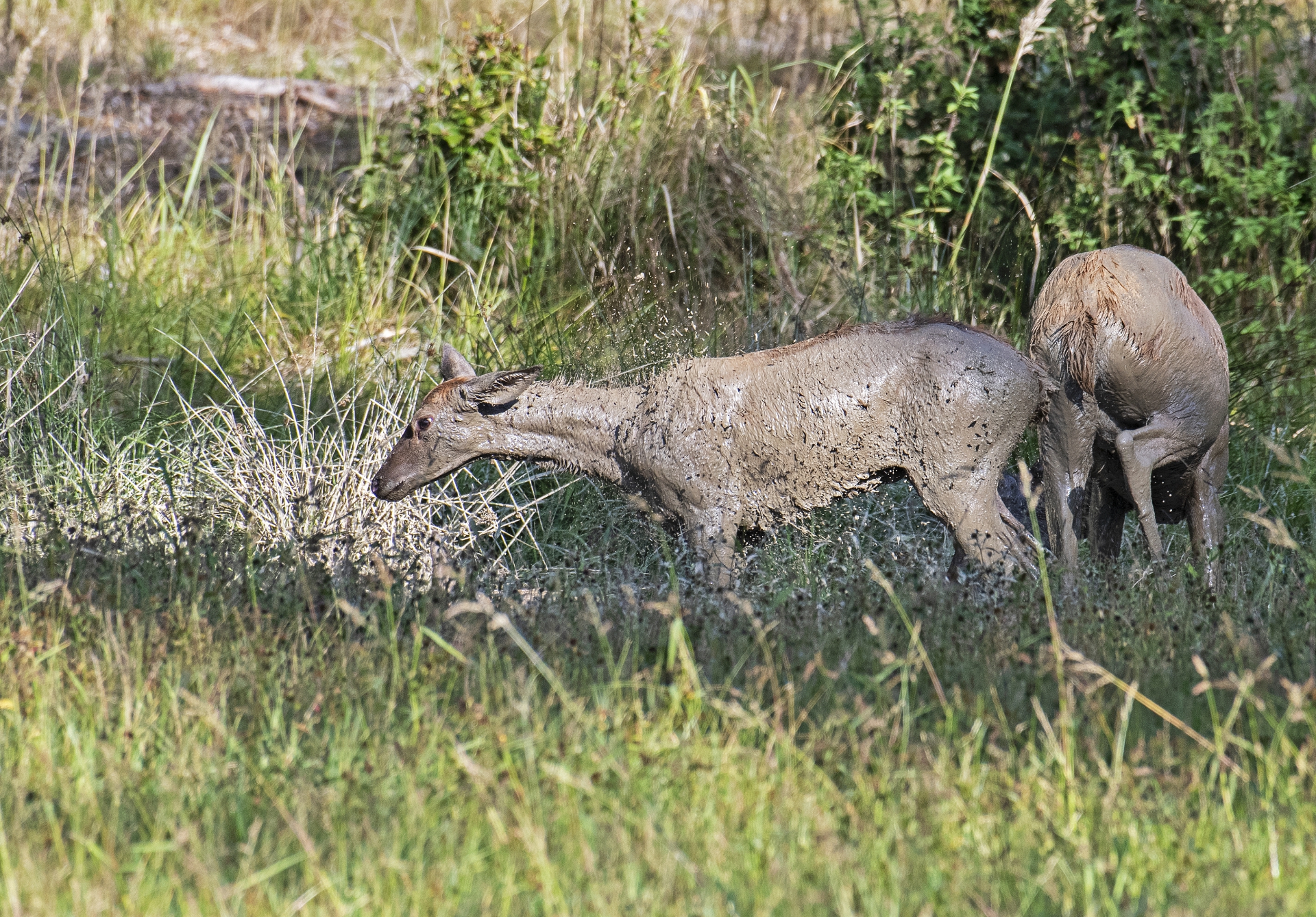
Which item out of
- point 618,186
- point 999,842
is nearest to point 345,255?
point 618,186

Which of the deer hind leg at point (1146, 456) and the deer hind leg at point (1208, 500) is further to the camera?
the deer hind leg at point (1208, 500)

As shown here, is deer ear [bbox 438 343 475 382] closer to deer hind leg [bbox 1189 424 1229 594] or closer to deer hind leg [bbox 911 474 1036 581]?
deer hind leg [bbox 911 474 1036 581]

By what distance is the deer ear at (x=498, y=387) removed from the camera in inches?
211

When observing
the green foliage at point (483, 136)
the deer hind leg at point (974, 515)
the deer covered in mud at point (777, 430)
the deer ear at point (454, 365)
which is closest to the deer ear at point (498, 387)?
the deer covered in mud at point (777, 430)

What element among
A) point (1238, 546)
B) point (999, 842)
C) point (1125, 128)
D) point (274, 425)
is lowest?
point (274, 425)

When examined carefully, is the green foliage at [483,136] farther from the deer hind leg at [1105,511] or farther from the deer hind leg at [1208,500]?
the deer hind leg at [1208,500]

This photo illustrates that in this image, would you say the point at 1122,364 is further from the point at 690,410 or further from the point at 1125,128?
the point at 1125,128

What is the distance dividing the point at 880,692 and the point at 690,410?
191 cm

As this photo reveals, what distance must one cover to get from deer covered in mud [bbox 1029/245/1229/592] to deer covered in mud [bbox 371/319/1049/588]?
24 cm

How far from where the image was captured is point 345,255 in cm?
902

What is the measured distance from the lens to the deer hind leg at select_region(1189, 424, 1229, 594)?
222 inches

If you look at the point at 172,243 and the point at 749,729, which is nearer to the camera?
the point at 749,729

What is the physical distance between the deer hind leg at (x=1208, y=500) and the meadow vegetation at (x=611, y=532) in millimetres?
191

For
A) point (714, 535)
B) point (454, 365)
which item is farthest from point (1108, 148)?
point (454, 365)
